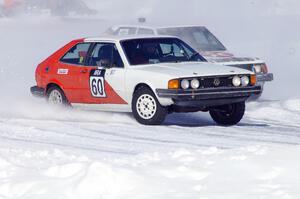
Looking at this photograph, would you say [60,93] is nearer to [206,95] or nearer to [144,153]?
[206,95]

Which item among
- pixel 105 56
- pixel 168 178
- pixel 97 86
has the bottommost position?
pixel 168 178

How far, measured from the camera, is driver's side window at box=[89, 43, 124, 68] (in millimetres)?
12016

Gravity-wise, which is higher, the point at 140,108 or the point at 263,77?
the point at 263,77

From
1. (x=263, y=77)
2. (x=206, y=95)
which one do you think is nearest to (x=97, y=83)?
(x=206, y=95)

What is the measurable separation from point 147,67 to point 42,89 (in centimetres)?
218

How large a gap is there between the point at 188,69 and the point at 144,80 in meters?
0.59

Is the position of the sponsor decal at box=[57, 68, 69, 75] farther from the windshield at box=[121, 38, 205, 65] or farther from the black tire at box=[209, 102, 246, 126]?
the black tire at box=[209, 102, 246, 126]

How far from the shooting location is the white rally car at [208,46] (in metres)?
14.4

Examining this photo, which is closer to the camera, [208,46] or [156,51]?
[156,51]

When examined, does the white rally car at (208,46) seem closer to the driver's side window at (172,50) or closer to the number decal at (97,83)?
the driver's side window at (172,50)

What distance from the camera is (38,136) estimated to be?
423 inches

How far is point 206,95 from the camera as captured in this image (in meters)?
11.2

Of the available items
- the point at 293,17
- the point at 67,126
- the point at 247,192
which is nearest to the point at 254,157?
the point at 247,192

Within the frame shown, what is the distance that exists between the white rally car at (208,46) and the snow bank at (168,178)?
6.29m
